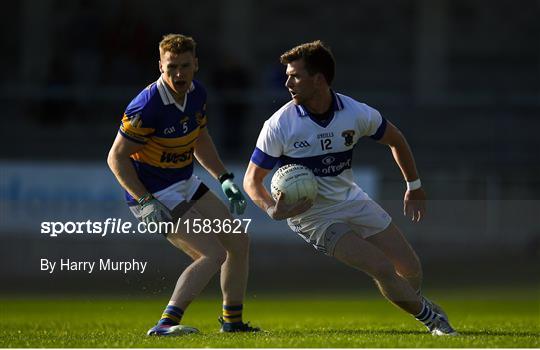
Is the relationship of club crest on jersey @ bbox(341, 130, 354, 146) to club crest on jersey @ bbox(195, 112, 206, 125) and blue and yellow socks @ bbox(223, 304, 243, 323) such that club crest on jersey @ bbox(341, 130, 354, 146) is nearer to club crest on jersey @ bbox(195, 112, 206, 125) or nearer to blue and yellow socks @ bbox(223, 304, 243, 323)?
club crest on jersey @ bbox(195, 112, 206, 125)

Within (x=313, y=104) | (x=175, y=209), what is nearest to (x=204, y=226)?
(x=175, y=209)

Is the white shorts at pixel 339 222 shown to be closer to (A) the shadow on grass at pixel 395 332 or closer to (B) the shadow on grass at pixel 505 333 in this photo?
(A) the shadow on grass at pixel 395 332

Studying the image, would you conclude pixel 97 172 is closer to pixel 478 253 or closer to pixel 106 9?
pixel 478 253

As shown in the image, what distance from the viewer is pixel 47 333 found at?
9.90m

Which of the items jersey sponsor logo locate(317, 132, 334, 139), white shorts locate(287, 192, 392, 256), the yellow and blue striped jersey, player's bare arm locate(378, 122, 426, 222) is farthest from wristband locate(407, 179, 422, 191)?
the yellow and blue striped jersey

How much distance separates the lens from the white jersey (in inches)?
347

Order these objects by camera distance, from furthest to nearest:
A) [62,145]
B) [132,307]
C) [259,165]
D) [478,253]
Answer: [62,145], [478,253], [132,307], [259,165]

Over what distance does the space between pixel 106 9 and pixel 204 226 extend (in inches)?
600

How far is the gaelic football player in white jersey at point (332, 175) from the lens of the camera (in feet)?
28.6

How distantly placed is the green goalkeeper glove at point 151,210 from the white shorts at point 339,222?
3.17 feet

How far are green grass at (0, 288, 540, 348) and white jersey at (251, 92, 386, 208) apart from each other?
116cm

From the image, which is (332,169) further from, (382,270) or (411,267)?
(411,267)

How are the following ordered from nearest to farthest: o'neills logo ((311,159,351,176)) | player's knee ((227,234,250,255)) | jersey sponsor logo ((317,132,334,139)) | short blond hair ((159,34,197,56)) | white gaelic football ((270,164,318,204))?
white gaelic football ((270,164,318,204)) → short blond hair ((159,34,197,56)) → jersey sponsor logo ((317,132,334,139)) → o'neills logo ((311,159,351,176)) → player's knee ((227,234,250,255))

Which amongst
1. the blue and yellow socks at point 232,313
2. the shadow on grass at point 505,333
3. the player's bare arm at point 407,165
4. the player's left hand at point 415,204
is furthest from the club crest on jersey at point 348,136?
the shadow on grass at point 505,333
